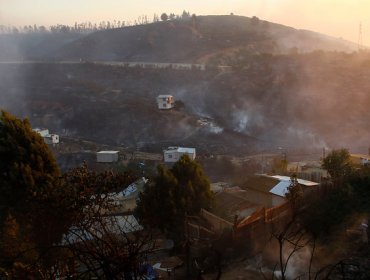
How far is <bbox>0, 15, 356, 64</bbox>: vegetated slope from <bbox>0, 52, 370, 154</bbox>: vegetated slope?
932 cm

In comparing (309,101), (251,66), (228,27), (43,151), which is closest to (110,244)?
(43,151)

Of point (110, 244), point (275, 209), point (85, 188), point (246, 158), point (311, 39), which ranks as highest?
point (311, 39)

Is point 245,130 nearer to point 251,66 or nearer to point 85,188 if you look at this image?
point 251,66

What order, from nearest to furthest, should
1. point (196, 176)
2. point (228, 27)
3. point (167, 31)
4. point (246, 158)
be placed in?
point (196, 176) → point (246, 158) → point (167, 31) → point (228, 27)

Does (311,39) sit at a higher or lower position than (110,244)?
higher

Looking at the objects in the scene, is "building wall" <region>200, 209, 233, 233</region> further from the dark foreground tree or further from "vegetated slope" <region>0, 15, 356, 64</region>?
"vegetated slope" <region>0, 15, 356, 64</region>

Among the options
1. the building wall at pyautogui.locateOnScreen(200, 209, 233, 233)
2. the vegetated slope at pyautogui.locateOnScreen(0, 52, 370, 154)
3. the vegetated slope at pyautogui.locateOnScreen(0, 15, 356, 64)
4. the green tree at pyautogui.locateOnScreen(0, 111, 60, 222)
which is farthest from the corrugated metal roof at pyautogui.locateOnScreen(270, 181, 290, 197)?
the vegetated slope at pyautogui.locateOnScreen(0, 15, 356, 64)

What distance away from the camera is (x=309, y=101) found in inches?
1259

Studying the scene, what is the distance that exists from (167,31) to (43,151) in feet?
183

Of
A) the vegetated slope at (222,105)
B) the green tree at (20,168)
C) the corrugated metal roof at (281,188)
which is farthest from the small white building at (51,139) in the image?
the green tree at (20,168)

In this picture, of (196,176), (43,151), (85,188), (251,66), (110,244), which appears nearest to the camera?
(110,244)

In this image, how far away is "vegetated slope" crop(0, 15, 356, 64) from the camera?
2114 inches

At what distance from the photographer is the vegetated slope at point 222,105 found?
2839 centimetres

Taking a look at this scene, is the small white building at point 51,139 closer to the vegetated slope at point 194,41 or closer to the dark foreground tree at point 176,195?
the dark foreground tree at point 176,195
